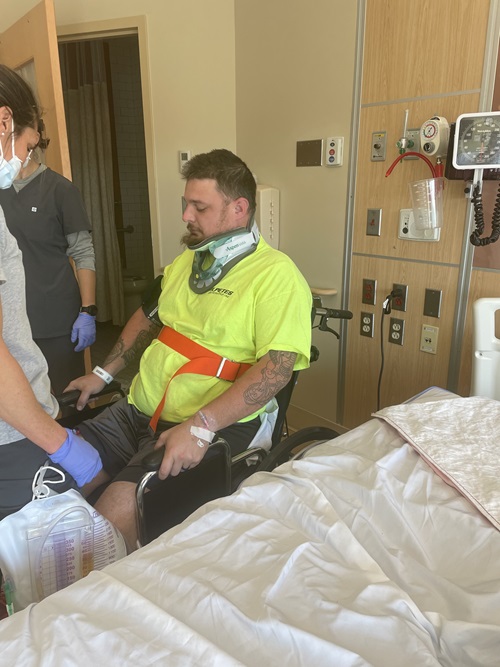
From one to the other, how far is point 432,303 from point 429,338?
16 centimetres

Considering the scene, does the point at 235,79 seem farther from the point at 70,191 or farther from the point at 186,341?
the point at 186,341

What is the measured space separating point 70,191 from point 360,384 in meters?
1.64

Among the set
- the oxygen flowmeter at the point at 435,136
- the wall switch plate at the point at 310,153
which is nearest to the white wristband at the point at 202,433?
the oxygen flowmeter at the point at 435,136

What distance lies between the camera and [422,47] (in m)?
2.06

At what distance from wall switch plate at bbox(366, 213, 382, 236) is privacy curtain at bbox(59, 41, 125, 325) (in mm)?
2778

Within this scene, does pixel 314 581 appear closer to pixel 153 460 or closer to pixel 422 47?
pixel 153 460

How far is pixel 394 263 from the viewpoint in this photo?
7.60ft

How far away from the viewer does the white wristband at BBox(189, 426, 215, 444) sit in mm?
1360

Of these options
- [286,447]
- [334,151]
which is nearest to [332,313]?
[286,447]

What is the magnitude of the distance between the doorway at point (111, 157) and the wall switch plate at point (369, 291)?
273 cm

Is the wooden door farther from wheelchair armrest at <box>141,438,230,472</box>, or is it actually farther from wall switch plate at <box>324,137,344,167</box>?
wheelchair armrest at <box>141,438,230,472</box>

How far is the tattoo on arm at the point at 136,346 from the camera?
189 cm

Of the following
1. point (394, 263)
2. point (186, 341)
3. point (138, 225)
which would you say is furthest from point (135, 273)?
point (186, 341)

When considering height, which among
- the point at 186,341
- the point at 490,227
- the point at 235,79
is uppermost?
the point at 235,79
